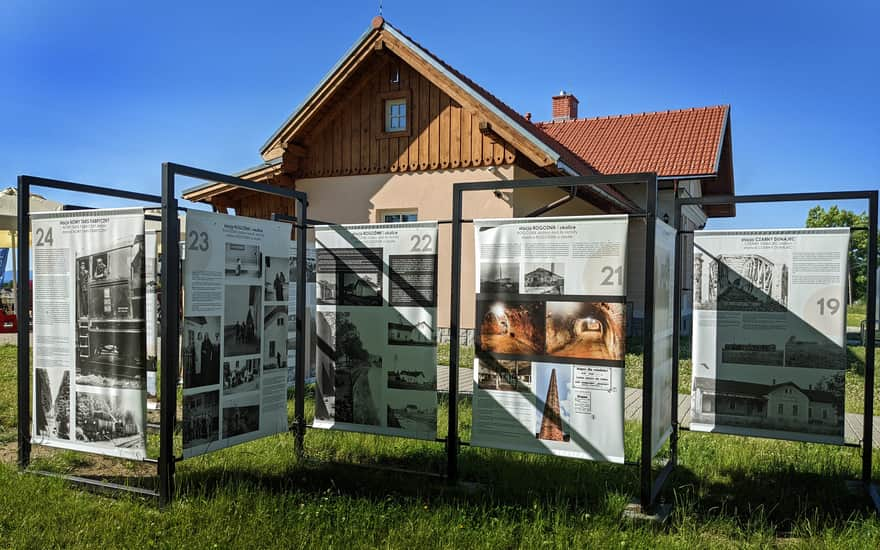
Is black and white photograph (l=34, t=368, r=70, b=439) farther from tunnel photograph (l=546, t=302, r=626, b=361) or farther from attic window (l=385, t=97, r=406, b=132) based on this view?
attic window (l=385, t=97, r=406, b=132)

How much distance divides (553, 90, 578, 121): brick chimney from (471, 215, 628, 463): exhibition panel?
19.9 meters

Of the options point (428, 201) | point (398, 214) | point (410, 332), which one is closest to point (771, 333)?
point (410, 332)

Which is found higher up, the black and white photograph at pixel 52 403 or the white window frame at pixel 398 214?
the white window frame at pixel 398 214

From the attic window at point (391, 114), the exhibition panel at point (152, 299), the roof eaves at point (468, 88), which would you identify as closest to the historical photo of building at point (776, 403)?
the exhibition panel at point (152, 299)

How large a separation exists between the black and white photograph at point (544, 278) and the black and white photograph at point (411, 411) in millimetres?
1150

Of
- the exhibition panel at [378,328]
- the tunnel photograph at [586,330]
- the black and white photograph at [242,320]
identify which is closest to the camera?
the tunnel photograph at [586,330]

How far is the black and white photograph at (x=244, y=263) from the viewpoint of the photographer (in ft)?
15.8

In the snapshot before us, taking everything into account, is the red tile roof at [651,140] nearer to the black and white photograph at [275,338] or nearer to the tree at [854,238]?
the black and white photograph at [275,338]

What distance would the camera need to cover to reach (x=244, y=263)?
494 cm

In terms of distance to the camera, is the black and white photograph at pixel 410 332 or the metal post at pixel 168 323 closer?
the metal post at pixel 168 323

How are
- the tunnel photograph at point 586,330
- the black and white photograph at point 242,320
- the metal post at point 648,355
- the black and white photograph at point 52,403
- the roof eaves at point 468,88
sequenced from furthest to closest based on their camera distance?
the roof eaves at point 468,88, the black and white photograph at point 52,403, the black and white photograph at point 242,320, the tunnel photograph at point 586,330, the metal post at point 648,355

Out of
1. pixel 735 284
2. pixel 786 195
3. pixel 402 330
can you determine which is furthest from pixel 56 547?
pixel 786 195

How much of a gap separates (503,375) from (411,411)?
83 centimetres

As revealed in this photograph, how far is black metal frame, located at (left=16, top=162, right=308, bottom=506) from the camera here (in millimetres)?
4387
